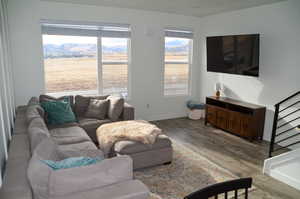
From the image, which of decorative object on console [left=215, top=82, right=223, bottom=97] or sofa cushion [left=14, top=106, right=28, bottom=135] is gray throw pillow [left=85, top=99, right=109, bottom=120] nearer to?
sofa cushion [left=14, top=106, right=28, bottom=135]

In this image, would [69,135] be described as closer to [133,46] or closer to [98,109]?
[98,109]

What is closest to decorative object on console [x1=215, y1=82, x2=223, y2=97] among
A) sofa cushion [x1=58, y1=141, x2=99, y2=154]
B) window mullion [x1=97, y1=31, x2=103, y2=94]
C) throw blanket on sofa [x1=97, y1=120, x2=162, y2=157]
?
throw blanket on sofa [x1=97, y1=120, x2=162, y2=157]

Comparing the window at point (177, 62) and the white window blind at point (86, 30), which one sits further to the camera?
the window at point (177, 62)

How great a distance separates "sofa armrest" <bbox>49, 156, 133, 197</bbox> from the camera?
1578 mm

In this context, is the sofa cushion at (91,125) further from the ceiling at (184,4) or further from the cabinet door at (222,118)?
the cabinet door at (222,118)

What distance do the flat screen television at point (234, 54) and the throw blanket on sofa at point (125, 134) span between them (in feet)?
7.86

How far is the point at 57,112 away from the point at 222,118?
335cm

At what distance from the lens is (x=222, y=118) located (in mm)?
5047

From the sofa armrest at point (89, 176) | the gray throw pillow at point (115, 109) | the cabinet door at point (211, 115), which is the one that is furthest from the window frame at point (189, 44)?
the sofa armrest at point (89, 176)

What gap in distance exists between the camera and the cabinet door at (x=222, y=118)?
16.3 ft

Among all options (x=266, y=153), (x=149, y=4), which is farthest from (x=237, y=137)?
(x=149, y=4)

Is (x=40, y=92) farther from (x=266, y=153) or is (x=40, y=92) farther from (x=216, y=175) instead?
(x=266, y=153)

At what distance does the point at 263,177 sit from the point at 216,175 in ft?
2.11

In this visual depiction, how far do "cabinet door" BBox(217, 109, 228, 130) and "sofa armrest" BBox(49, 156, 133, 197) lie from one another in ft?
11.9
